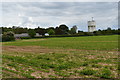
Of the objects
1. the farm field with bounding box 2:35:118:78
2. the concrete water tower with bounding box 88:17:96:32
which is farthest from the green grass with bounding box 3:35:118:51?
the concrete water tower with bounding box 88:17:96:32

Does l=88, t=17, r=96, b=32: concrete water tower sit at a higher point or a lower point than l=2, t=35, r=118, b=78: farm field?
higher

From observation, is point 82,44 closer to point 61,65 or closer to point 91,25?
point 61,65

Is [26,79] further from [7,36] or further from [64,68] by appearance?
[7,36]

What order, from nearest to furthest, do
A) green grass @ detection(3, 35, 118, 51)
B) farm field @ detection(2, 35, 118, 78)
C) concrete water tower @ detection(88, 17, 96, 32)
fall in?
1. farm field @ detection(2, 35, 118, 78)
2. green grass @ detection(3, 35, 118, 51)
3. concrete water tower @ detection(88, 17, 96, 32)

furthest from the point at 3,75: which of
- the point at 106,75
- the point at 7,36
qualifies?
the point at 7,36

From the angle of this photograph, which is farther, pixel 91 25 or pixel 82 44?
pixel 91 25

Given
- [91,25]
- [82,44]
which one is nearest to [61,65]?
[82,44]

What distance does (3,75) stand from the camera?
7.68 metres

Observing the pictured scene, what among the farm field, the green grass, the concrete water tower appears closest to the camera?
the farm field

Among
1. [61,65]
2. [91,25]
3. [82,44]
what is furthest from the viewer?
[91,25]

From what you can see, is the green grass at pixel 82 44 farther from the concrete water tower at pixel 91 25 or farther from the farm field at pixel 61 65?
the concrete water tower at pixel 91 25

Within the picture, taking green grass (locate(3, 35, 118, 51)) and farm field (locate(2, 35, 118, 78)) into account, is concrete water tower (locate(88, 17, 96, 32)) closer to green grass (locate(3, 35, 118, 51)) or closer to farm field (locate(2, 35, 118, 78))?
green grass (locate(3, 35, 118, 51))

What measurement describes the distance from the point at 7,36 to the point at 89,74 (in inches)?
2383

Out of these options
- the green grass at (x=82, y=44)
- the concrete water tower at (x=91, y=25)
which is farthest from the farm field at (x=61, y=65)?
the concrete water tower at (x=91, y=25)
